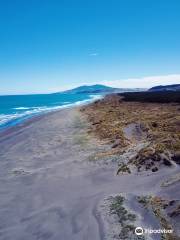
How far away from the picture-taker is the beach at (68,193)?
296 inches

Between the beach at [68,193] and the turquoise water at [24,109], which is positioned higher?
the beach at [68,193]

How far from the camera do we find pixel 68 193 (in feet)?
32.7

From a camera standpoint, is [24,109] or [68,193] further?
[24,109]

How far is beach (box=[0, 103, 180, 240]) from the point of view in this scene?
752 centimetres

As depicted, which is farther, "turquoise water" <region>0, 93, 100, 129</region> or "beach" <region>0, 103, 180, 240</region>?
"turquoise water" <region>0, 93, 100, 129</region>

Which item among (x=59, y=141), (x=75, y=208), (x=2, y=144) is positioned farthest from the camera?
(x=2, y=144)

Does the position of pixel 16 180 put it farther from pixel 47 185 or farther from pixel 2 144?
pixel 2 144

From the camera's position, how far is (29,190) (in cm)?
1073

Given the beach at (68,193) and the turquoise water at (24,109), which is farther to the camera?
the turquoise water at (24,109)

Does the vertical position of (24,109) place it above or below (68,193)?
below

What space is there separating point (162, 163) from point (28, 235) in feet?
18.7

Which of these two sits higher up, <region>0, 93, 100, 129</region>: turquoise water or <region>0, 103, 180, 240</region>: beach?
<region>0, 103, 180, 240</region>: beach

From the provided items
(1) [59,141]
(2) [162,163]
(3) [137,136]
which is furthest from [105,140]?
(2) [162,163]

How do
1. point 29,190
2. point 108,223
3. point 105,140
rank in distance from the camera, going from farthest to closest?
point 105,140 → point 29,190 → point 108,223
